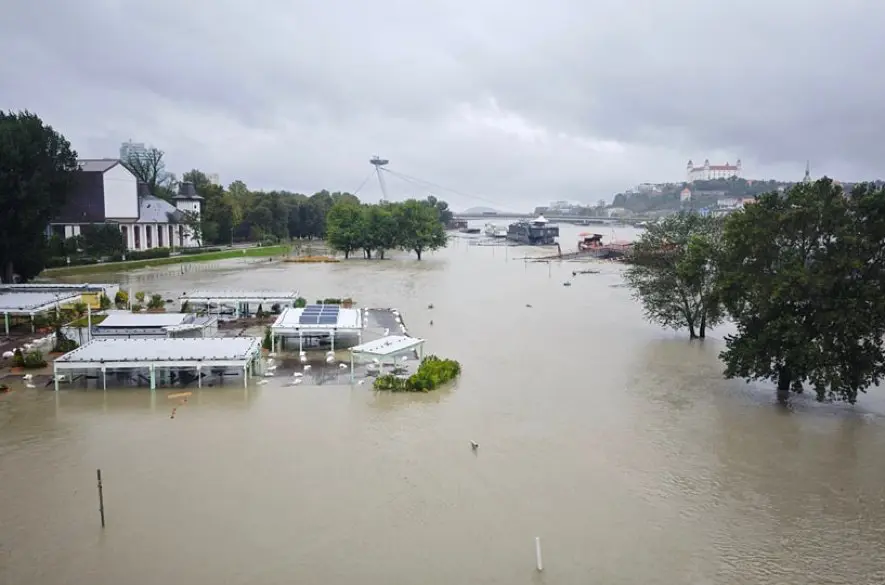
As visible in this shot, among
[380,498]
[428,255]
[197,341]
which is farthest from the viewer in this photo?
[428,255]

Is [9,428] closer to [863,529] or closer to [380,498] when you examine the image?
[380,498]

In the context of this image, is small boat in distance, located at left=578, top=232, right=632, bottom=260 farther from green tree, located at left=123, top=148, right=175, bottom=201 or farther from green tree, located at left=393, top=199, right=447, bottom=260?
green tree, located at left=123, top=148, right=175, bottom=201

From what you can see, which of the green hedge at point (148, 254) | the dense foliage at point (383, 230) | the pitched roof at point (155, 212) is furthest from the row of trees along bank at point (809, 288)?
the pitched roof at point (155, 212)

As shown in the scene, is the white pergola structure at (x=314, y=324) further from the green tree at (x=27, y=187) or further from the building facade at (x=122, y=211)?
the building facade at (x=122, y=211)

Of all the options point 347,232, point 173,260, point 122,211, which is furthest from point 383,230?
point 122,211

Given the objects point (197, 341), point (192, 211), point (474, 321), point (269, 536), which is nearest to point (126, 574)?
point (269, 536)

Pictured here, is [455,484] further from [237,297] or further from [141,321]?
[237,297]

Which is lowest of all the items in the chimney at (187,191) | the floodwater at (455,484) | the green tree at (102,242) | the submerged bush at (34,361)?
the floodwater at (455,484)
